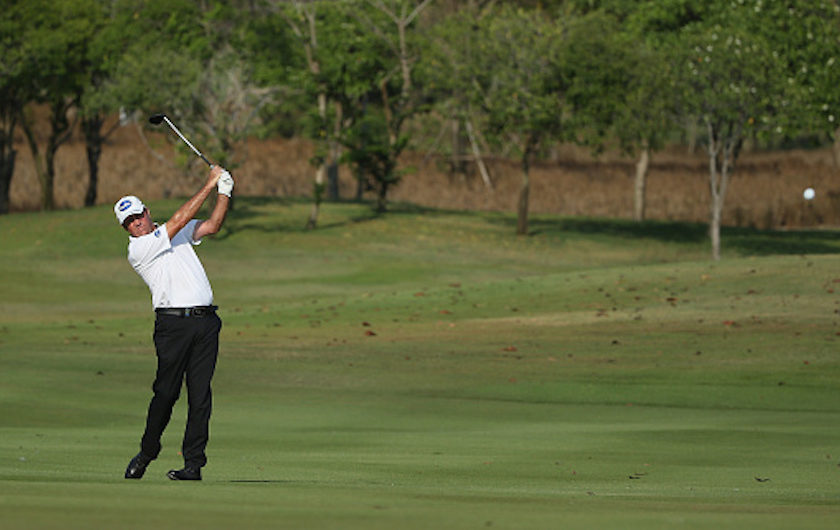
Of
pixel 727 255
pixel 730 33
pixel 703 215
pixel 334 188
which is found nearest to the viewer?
pixel 730 33

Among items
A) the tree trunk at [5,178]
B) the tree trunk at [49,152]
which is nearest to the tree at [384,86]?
the tree trunk at [49,152]

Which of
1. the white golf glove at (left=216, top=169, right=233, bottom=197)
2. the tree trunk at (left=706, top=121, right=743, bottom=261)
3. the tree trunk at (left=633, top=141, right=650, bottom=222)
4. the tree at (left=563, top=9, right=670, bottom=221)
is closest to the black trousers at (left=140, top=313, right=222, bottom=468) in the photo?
the white golf glove at (left=216, top=169, right=233, bottom=197)

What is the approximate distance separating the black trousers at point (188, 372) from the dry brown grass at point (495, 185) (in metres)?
67.1

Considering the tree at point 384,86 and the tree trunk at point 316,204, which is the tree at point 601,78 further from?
the tree trunk at point 316,204

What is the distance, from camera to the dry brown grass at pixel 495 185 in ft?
279

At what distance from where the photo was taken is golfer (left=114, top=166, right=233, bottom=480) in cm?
1216

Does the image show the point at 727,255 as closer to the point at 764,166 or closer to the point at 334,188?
the point at 334,188

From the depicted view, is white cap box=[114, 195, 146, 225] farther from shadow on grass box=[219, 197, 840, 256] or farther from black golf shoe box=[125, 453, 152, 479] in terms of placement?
shadow on grass box=[219, 197, 840, 256]

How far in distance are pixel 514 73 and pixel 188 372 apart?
168 ft

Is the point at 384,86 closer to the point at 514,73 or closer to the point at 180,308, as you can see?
the point at 514,73

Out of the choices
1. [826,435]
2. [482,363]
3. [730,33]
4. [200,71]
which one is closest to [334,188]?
[200,71]

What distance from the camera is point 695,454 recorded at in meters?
16.7

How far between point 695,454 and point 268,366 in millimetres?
12546

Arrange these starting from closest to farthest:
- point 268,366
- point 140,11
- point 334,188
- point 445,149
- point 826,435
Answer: point 826,435
point 268,366
point 140,11
point 334,188
point 445,149
